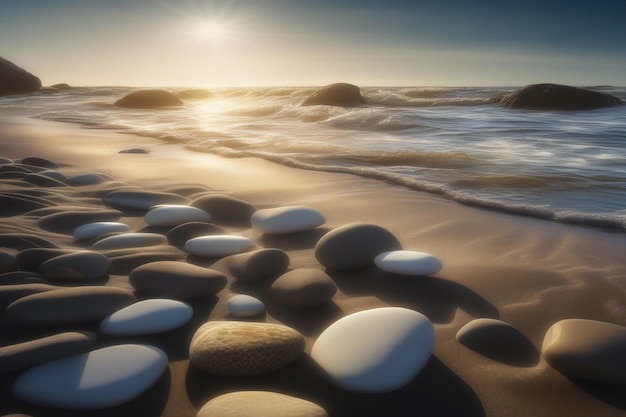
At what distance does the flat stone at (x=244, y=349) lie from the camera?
3.78ft

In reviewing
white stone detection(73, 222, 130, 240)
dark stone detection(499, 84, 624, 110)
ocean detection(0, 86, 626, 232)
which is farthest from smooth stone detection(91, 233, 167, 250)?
dark stone detection(499, 84, 624, 110)

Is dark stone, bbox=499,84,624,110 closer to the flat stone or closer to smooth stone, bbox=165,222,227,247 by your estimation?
smooth stone, bbox=165,222,227,247

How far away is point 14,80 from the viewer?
2684cm

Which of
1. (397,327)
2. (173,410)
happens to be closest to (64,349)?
(173,410)

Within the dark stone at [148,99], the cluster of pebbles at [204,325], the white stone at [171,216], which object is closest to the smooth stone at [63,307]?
the cluster of pebbles at [204,325]

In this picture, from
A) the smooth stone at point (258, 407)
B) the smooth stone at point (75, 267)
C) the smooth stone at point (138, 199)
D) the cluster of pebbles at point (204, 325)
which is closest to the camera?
the smooth stone at point (258, 407)

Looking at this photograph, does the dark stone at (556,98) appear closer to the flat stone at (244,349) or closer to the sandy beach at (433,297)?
→ the sandy beach at (433,297)

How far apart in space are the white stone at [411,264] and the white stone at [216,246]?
60cm

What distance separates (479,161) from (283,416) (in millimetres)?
4133

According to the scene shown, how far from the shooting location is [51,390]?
1069mm

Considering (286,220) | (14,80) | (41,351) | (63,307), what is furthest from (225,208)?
(14,80)

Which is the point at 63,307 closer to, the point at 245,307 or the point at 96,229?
the point at 245,307

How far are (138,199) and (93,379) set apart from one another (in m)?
1.84

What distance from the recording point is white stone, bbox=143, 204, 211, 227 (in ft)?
7.84
